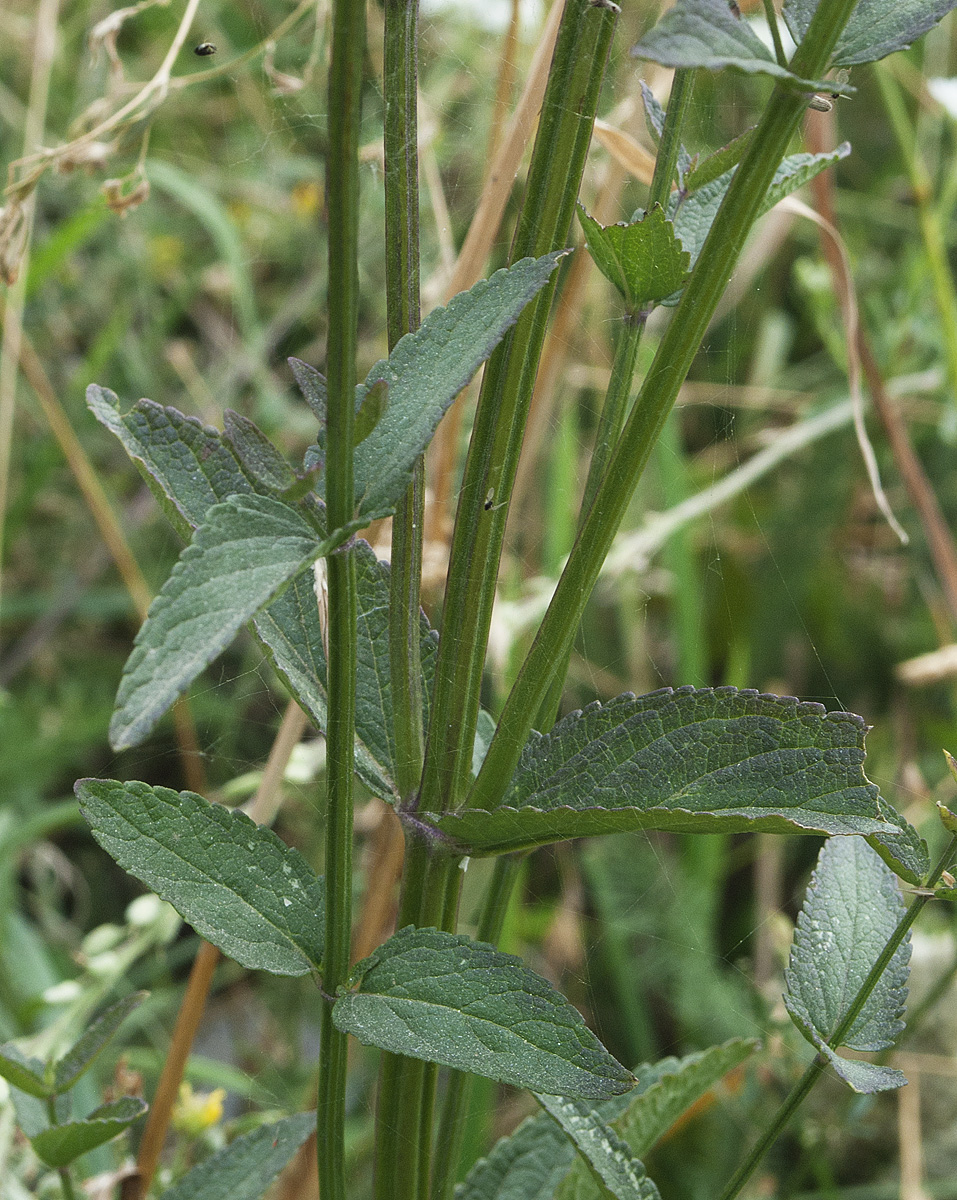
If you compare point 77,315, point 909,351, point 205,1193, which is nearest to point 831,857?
point 205,1193

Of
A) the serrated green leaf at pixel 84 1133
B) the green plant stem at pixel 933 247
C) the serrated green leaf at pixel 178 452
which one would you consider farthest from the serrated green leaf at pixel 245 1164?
the green plant stem at pixel 933 247

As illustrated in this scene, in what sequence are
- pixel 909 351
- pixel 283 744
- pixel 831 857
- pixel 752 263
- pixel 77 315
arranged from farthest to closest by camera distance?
pixel 77 315
pixel 909 351
pixel 752 263
pixel 283 744
pixel 831 857

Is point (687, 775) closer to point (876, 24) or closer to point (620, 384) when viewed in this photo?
point (620, 384)

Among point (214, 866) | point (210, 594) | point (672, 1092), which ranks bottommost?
point (672, 1092)

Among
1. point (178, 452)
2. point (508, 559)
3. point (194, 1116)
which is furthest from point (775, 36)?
point (508, 559)

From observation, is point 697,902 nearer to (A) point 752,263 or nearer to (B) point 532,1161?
(B) point 532,1161

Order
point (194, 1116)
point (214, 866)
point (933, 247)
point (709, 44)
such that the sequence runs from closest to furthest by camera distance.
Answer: point (709, 44) < point (214, 866) < point (194, 1116) < point (933, 247)

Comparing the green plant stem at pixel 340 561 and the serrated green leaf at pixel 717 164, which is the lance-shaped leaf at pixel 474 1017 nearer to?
the green plant stem at pixel 340 561
